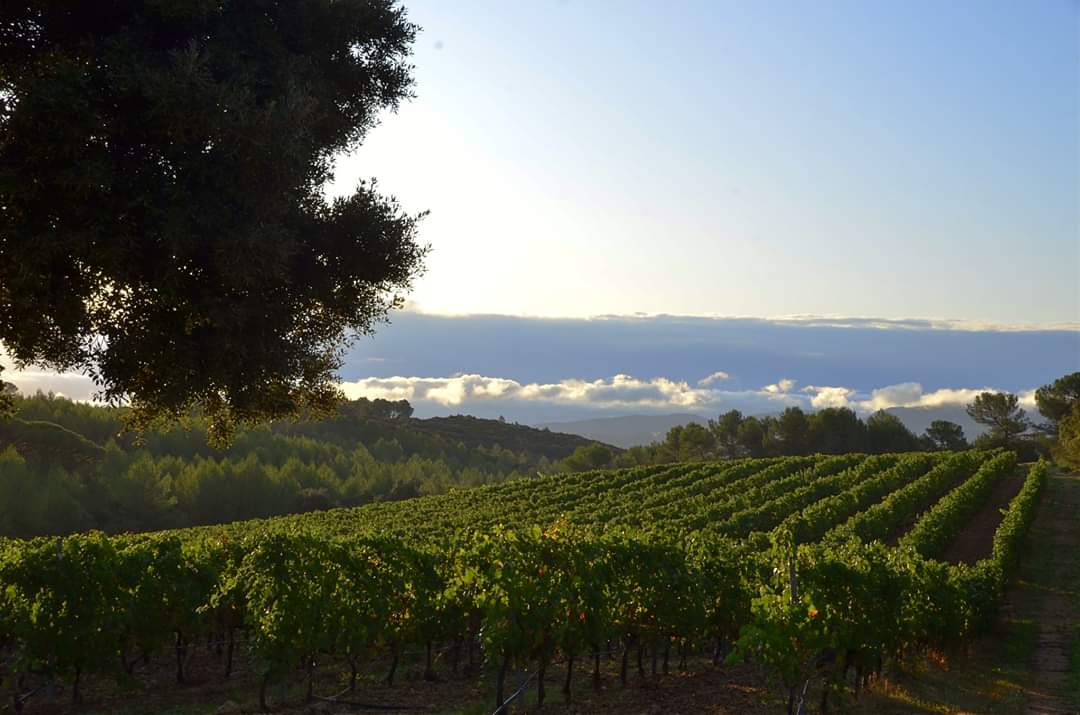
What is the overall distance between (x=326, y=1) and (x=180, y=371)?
5.94 m

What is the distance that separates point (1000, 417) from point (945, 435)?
6.80 meters

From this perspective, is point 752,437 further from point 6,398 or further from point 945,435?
point 6,398

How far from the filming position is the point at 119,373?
1299 centimetres

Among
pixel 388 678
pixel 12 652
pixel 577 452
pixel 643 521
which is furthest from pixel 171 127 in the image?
pixel 577 452

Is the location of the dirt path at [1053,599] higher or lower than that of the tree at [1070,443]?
lower

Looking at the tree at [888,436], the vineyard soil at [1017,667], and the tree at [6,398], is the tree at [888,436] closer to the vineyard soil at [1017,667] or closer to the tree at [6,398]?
the vineyard soil at [1017,667]

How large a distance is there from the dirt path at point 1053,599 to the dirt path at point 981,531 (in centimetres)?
149

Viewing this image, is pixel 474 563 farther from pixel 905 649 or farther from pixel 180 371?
pixel 905 649

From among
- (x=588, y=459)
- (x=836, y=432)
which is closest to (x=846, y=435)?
(x=836, y=432)

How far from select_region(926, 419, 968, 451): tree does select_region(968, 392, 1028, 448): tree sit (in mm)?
3775

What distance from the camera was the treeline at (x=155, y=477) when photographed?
5934 cm

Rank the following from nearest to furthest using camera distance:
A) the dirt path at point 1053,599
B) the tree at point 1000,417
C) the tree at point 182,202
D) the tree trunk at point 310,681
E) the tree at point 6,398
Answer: the tree at point 182,202
the tree trunk at point 310,681
the tree at point 6,398
the dirt path at point 1053,599
the tree at point 1000,417

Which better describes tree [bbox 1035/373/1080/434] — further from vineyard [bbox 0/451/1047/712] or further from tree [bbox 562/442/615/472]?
vineyard [bbox 0/451/1047/712]

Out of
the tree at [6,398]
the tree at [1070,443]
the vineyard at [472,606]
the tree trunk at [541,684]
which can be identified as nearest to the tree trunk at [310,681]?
the vineyard at [472,606]
